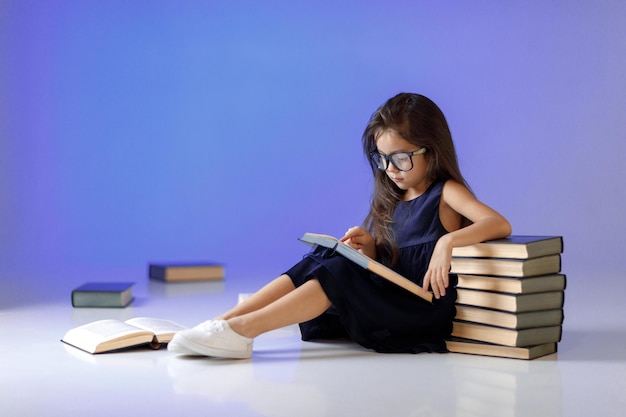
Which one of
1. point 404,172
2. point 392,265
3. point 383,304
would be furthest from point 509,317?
point 404,172

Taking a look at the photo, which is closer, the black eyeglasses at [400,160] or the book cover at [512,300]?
the book cover at [512,300]

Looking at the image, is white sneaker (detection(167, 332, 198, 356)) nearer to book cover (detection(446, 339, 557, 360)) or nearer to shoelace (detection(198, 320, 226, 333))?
shoelace (detection(198, 320, 226, 333))

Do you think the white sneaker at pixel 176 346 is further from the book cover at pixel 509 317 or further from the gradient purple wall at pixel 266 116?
the gradient purple wall at pixel 266 116

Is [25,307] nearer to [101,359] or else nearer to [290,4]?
[101,359]

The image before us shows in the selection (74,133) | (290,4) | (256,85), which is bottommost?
(74,133)

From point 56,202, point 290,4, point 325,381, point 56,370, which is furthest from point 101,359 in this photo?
point 290,4

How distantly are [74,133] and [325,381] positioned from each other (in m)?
Answer: 4.77

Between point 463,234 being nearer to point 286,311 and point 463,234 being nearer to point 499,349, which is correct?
point 499,349

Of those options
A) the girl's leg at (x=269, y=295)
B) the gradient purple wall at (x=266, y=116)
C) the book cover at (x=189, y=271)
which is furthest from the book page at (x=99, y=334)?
the gradient purple wall at (x=266, y=116)

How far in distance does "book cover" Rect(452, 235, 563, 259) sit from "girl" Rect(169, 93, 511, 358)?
0.14 feet

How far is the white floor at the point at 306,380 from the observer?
2.21 metres

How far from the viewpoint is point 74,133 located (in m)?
6.76

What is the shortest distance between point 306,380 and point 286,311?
38 cm

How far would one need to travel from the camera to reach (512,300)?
2875mm
